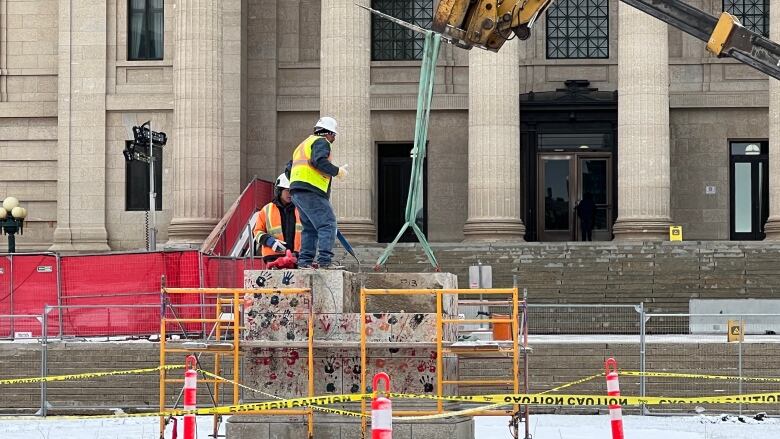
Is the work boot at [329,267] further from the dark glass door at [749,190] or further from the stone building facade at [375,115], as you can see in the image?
the dark glass door at [749,190]

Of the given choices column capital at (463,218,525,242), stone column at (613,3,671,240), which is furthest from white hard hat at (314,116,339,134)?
stone column at (613,3,671,240)

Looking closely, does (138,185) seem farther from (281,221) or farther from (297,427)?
(297,427)

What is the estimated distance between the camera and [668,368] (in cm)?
2662

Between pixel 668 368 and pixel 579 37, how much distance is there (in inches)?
863

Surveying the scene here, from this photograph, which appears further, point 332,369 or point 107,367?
point 107,367

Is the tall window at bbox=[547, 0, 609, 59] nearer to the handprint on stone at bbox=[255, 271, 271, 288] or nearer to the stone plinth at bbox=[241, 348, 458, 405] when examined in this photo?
the stone plinth at bbox=[241, 348, 458, 405]

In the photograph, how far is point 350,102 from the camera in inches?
1607

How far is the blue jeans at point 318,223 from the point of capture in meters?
17.8

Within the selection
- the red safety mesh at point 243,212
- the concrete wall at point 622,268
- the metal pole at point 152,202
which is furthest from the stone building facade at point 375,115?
the metal pole at point 152,202

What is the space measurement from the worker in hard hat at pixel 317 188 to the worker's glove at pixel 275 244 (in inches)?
58.3

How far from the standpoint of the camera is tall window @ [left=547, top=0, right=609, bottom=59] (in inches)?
1845

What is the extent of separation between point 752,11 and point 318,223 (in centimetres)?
3142

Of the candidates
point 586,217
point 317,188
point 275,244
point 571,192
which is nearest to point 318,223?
point 317,188

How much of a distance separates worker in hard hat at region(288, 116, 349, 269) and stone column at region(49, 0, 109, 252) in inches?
1093
